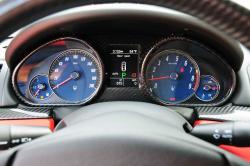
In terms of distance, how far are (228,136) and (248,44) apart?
2.41ft

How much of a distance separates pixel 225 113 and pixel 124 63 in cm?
79

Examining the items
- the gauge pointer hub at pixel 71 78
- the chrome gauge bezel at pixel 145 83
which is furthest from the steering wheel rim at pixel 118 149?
the gauge pointer hub at pixel 71 78

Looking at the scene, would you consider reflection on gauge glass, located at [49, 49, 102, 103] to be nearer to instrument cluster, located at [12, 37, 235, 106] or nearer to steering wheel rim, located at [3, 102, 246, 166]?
instrument cluster, located at [12, 37, 235, 106]

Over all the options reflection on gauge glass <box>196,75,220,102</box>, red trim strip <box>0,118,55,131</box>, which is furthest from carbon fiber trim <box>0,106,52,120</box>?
reflection on gauge glass <box>196,75,220,102</box>

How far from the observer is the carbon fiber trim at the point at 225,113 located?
2.23m

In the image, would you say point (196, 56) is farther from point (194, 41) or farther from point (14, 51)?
point (14, 51)

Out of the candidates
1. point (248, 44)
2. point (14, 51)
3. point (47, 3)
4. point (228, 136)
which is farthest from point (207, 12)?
point (14, 51)

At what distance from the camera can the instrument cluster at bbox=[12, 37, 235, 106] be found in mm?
2861

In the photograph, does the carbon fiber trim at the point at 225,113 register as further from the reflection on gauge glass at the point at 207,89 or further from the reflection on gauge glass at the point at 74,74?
the reflection on gauge glass at the point at 74,74

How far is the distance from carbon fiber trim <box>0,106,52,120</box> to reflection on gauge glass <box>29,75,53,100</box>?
33 cm

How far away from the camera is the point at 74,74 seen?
2.99m

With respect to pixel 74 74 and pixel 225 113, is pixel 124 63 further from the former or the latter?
pixel 225 113

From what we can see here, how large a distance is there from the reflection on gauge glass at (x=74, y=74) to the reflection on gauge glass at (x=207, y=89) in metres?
0.56

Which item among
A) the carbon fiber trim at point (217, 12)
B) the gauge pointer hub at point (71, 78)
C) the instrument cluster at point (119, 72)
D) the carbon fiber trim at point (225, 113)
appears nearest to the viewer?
the carbon fiber trim at point (217, 12)
